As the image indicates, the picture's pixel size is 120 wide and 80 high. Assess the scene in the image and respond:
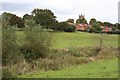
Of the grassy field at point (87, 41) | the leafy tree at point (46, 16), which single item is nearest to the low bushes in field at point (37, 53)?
the grassy field at point (87, 41)

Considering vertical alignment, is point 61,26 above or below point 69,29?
above

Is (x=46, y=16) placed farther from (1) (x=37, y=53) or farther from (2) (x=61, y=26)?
(1) (x=37, y=53)

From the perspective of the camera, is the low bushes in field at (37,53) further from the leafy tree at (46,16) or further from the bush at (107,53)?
the leafy tree at (46,16)

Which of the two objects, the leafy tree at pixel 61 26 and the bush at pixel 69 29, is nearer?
the leafy tree at pixel 61 26

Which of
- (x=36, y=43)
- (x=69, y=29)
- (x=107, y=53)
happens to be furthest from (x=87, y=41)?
(x=36, y=43)

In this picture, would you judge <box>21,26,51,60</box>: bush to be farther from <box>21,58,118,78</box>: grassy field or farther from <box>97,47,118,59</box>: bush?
<box>21,58,118,78</box>: grassy field

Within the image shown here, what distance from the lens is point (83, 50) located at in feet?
137

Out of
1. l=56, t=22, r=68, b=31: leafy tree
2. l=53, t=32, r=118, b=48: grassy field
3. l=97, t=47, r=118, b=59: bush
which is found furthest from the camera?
l=56, t=22, r=68, b=31: leafy tree

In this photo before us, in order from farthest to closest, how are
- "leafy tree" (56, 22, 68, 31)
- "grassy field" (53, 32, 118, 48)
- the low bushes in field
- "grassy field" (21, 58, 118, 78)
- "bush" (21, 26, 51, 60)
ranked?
"leafy tree" (56, 22, 68, 31)
"grassy field" (53, 32, 118, 48)
"bush" (21, 26, 51, 60)
the low bushes in field
"grassy field" (21, 58, 118, 78)

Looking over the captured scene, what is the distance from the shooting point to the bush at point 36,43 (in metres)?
35.2

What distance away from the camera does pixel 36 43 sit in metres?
35.6

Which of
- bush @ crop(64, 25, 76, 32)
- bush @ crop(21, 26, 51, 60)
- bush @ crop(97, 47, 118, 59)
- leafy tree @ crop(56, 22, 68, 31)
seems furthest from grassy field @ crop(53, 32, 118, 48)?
bush @ crop(64, 25, 76, 32)

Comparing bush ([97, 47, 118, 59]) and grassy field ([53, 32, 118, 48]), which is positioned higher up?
grassy field ([53, 32, 118, 48])

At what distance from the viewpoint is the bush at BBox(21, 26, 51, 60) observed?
116 feet
